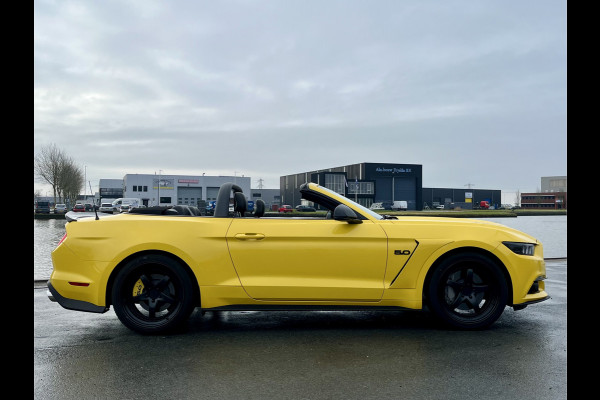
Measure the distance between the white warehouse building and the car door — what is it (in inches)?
3078

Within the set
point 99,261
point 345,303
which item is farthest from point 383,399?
point 99,261

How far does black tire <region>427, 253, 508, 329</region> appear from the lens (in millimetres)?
4520

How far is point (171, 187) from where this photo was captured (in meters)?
85.6

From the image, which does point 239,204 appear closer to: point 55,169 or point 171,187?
point 55,169

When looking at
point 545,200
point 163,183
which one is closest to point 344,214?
point 163,183

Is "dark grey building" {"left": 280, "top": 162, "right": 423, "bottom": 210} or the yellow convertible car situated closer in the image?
the yellow convertible car

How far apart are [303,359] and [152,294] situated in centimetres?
168

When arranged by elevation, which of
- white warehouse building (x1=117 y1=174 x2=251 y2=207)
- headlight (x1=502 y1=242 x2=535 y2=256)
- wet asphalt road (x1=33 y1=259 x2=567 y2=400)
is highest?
white warehouse building (x1=117 y1=174 x2=251 y2=207)

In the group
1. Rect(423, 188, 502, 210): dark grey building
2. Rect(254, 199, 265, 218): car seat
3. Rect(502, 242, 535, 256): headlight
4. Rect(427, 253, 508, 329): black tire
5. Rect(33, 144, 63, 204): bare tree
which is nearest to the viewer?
Rect(427, 253, 508, 329): black tire

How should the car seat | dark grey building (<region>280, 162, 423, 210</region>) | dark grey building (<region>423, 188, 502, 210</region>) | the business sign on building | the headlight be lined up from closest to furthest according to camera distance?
1. the headlight
2. the car seat
3. dark grey building (<region>280, 162, 423, 210</region>)
4. the business sign on building
5. dark grey building (<region>423, 188, 502, 210</region>)

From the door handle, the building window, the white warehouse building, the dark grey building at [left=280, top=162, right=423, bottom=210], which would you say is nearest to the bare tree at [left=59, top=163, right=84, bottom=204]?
the white warehouse building

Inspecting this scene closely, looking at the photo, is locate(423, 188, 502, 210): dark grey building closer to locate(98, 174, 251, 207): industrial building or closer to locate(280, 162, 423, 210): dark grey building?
locate(280, 162, 423, 210): dark grey building
